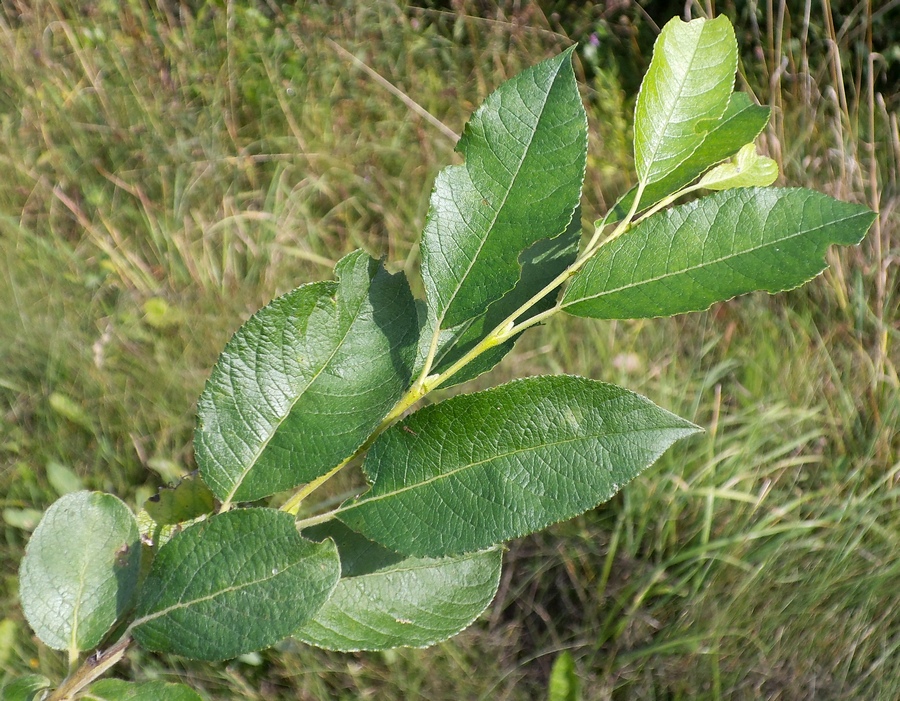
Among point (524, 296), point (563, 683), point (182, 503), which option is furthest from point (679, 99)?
point (563, 683)

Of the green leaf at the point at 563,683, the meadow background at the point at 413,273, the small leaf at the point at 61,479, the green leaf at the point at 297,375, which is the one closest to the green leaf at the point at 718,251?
the green leaf at the point at 297,375

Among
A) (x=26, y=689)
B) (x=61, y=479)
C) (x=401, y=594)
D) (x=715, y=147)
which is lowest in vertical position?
(x=61, y=479)

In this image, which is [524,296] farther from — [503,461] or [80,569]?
[80,569]

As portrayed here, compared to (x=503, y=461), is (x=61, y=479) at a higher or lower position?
lower

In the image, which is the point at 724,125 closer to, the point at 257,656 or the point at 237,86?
the point at 257,656

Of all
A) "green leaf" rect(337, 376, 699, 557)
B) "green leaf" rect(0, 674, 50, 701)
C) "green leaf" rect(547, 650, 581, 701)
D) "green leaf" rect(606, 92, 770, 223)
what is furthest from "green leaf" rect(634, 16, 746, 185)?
"green leaf" rect(547, 650, 581, 701)

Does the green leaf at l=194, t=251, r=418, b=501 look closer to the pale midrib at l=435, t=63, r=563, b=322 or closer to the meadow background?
the pale midrib at l=435, t=63, r=563, b=322
